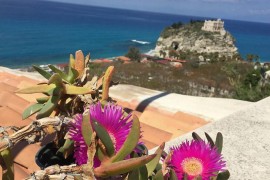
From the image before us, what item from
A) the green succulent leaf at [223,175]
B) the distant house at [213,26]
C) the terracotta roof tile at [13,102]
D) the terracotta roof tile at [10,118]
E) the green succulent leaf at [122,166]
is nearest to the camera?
the green succulent leaf at [122,166]

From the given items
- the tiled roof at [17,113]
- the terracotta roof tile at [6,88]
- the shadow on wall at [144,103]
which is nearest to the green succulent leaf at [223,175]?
the tiled roof at [17,113]

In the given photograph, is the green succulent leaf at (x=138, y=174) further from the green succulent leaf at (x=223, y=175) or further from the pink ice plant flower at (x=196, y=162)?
the green succulent leaf at (x=223, y=175)

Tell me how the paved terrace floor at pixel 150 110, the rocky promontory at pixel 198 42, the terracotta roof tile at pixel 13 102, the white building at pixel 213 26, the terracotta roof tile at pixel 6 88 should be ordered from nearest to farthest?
the paved terrace floor at pixel 150 110, the terracotta roof tile at pixel 13 102, the terracotta roof tile at pixel 6 88, the rocky promontory at pixel 198 42, the white building at pixel 213 26

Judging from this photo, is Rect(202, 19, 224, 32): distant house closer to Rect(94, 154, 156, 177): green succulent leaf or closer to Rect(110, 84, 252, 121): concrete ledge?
Rect(110, 84, 252, 121): concrete ledge

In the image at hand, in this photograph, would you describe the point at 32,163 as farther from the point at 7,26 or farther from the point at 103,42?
the point at 7,26

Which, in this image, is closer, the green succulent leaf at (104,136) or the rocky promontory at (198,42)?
the green succulent leaf at (104,136)

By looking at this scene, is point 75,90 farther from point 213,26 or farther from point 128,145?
point 213,26
